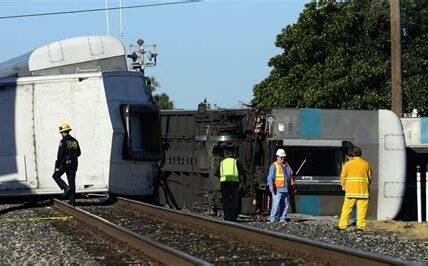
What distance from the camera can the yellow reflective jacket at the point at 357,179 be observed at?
1502 centimetres

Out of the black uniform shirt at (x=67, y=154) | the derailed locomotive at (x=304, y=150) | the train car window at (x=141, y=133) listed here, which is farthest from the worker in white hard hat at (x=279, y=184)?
the black uniform shirt at (x=67, y=154)

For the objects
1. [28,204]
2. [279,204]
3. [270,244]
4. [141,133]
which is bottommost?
[28,204]

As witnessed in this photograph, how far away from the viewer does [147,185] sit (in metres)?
19.5

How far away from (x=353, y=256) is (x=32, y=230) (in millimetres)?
6731

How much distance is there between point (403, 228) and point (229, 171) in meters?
3.58

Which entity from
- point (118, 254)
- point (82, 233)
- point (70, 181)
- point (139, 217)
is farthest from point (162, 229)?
point (70, 181)

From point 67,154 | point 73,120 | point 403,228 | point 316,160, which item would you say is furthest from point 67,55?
point 403,228

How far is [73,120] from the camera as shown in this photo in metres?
18.4

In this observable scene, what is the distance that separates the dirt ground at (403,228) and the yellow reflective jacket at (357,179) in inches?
34.3

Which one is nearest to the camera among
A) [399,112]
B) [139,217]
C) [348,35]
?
[139,217]

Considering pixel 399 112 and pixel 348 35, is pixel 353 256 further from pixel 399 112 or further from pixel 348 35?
pixel 348 35

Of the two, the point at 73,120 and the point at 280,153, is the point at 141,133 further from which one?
the point at 280,153

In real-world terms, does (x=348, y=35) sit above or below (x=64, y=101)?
above

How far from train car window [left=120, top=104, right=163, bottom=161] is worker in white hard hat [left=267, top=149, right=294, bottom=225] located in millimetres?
3387
